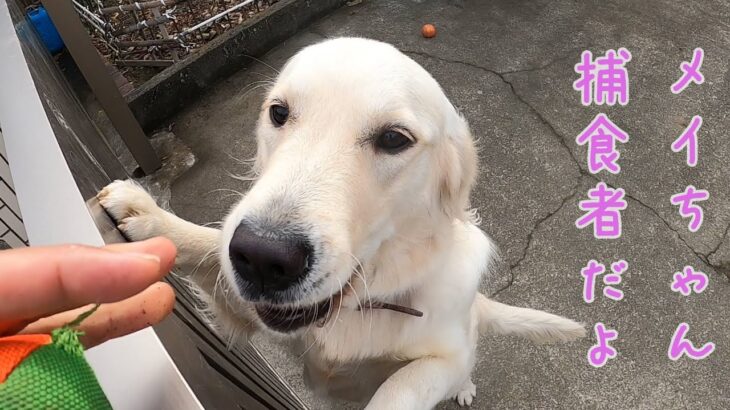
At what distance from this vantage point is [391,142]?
1.36m

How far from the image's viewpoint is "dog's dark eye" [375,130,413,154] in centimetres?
135

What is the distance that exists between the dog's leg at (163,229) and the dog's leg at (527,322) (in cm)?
110

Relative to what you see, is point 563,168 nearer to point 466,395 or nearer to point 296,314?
point 466,395

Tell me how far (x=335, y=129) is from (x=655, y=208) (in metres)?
2.64

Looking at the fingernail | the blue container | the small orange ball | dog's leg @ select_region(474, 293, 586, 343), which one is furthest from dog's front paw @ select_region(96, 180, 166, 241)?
the small orange ball

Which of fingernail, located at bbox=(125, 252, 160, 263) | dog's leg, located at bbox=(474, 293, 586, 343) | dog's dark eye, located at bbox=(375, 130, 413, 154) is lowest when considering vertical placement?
dog's leg, located at bbox=(474, 293, 586, 343)

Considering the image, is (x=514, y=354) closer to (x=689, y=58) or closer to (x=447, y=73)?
(x=447, y=73)

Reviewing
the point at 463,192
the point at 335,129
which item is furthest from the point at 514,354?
the point at 335,129

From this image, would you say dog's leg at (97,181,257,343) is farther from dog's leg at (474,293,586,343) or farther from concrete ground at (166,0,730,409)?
dog's leg at (474,293,586,343)

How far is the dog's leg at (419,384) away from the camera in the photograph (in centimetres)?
147

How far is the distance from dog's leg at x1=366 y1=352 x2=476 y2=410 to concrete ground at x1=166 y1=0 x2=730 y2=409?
37.0 inches

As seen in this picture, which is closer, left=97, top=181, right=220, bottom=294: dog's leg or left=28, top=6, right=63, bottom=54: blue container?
left=97, top=181, right=220, bottom=294: dog's leg

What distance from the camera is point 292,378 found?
99.4 inches

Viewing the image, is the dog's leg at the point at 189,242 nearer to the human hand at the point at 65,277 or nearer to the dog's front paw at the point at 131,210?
the dog's front paw at the point at 131,210
